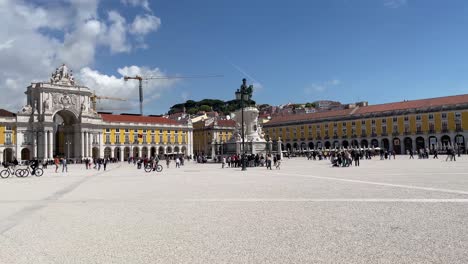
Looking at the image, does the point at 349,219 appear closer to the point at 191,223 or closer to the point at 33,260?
the point at 191,223

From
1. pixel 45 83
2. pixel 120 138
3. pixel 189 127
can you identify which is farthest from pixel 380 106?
pixel 45 83

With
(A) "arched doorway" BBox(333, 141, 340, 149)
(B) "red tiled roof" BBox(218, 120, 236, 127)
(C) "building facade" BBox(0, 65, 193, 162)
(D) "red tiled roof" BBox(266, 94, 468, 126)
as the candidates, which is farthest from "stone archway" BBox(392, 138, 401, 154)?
(C) "building facade" BBox(0, 65, 193, 162)

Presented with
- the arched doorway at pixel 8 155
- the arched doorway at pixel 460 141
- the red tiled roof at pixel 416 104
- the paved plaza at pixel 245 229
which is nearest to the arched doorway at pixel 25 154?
A: the arched doorway at pixel 8 155

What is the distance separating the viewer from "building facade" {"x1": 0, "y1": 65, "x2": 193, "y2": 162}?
77.2 m

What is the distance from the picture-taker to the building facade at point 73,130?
77.2 m

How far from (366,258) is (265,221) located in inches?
116

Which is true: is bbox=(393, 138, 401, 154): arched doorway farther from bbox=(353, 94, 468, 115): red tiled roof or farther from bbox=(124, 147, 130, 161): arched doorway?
bbox=(124, 147, 130, 161): arched doorway

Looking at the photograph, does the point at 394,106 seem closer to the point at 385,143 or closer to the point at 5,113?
the point at 385,143

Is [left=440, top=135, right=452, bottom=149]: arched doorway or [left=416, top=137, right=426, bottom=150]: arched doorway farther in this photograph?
[left=416, top=137, right=426, bottom=150]: arched doorway

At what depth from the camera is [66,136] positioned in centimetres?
8669

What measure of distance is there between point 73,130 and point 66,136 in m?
3.20

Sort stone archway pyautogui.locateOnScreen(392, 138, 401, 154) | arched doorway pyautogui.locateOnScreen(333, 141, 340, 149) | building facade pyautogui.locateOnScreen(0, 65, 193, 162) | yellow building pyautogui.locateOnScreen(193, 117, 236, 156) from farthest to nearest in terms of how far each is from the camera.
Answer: yellow building pyautogui.locateOnScreen(193, 117, 236, 156)
arched doorway pyautogui.locateOnScreen(333, 141, 340, 149)
stone archway pyautogui.locateOnScreen(392, 138, 401, 154)
building facade pyautogui.locateOnScreen(0, 65, 193, 162)

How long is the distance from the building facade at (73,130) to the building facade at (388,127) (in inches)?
1043

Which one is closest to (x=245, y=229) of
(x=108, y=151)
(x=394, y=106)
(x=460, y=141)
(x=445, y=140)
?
(x=460, y=141)
